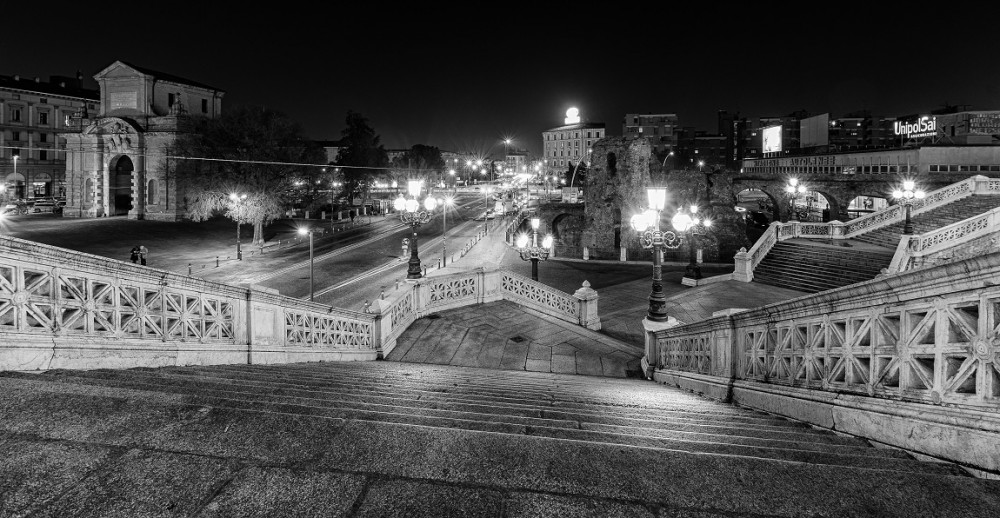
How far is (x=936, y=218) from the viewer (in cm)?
2912

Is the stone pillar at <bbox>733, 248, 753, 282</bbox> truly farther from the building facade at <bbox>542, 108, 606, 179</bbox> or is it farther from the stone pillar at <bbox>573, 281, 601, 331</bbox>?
the building facade at <bbox>542, 108, 606, 179</bbox>

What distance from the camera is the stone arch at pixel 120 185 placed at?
59500mm

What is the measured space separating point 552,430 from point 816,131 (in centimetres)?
13042

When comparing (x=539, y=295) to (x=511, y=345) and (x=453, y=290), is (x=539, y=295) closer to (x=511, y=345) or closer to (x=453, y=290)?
(x=453, y=290)

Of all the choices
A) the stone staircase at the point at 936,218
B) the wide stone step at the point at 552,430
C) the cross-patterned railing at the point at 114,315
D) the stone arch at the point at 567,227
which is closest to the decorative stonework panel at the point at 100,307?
the cross-patterned railing at the point at 114,315

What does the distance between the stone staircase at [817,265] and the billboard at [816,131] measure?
94143 mm

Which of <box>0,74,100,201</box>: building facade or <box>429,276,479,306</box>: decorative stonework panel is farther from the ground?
<box>0,74,100,201</box>: building facade

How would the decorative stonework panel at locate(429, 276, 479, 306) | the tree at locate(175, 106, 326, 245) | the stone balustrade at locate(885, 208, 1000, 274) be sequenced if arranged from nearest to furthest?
the decorative stonework panel at locate(429, 276, 479, 306) < the stone balustrade at locate(885, 208, 1000, 274) < the tree at locate(175, 106, 326, 245)

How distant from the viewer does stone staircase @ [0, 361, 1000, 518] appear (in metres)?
2.82

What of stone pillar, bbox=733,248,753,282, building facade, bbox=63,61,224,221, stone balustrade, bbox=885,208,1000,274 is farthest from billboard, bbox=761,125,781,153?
building facade, bbox=63,61,224,221

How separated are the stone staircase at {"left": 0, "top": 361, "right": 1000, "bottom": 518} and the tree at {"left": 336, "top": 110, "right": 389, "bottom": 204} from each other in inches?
3104

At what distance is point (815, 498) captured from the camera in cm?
300

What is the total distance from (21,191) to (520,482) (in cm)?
9635

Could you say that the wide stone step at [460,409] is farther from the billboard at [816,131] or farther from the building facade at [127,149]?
the billboard at [816,131]
